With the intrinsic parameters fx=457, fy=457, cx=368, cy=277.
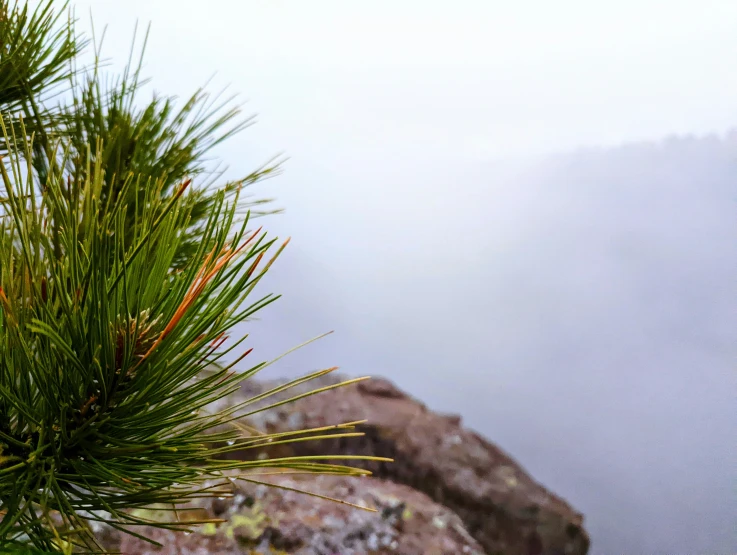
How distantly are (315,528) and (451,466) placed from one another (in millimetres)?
657

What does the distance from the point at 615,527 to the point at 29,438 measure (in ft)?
6.79

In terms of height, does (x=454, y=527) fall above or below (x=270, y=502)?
above

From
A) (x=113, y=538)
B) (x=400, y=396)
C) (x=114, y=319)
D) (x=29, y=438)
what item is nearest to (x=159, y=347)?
(x=114, y=319)

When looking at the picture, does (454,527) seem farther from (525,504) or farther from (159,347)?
(159,347)

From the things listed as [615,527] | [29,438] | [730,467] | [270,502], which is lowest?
[270,502]

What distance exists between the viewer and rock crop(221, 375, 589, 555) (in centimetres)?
148

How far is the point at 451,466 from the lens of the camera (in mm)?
1612

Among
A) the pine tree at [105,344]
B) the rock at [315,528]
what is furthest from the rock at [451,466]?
the pine tree at [105,344]

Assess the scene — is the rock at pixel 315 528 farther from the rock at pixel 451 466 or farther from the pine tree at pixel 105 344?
the pine tree at pixel 105 344

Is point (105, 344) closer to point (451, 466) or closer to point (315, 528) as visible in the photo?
point (315, 528)

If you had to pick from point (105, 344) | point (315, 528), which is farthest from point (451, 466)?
point (105, 344)

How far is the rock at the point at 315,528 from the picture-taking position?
3.44 ft

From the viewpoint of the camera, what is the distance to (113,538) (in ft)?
3.36

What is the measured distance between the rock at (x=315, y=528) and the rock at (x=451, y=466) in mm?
216
